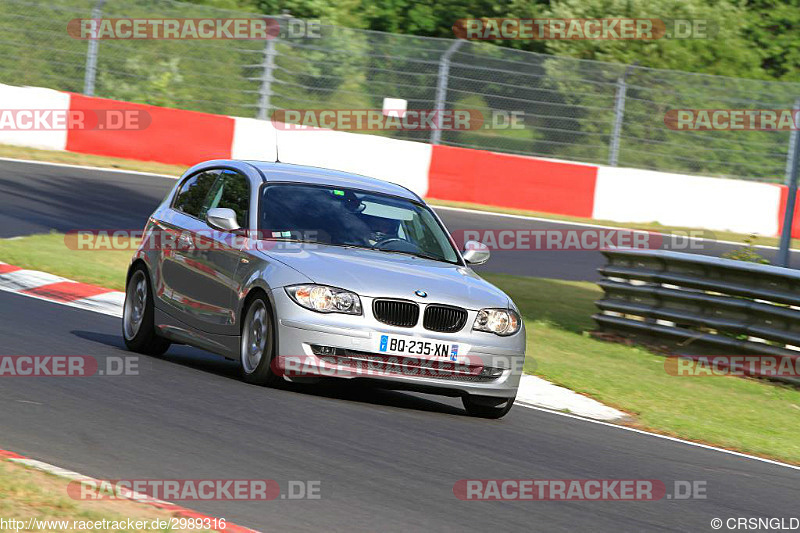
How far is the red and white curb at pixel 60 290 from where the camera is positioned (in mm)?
14023

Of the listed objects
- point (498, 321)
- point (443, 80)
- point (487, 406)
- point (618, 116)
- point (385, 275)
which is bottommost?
point (487, 406)

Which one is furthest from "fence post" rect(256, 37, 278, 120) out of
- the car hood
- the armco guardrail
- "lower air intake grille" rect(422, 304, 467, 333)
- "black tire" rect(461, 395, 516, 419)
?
"lower air intake grille" rect(422, 304, 467, 333)

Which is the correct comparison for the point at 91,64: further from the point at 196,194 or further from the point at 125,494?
the point at 125,494

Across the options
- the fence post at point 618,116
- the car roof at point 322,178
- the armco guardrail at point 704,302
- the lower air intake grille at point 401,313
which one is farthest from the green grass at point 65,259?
the fence post at point 618,116

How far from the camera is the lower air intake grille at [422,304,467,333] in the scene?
936 centimetres

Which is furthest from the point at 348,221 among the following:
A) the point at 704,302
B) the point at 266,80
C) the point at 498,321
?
the point at 266,80

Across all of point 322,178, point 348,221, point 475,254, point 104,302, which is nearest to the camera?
point 348,221

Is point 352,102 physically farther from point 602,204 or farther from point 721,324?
point 721,324

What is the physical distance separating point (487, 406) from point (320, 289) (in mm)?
1589

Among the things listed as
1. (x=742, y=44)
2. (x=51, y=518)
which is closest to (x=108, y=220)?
(x=51, y=518)

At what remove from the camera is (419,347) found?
9297 mm

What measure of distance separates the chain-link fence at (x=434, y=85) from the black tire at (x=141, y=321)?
52.5ft

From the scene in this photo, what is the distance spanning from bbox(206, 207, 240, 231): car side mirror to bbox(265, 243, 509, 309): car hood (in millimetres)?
418

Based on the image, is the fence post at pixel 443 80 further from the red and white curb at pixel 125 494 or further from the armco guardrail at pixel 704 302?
the red and white curb at pixel 125 494
